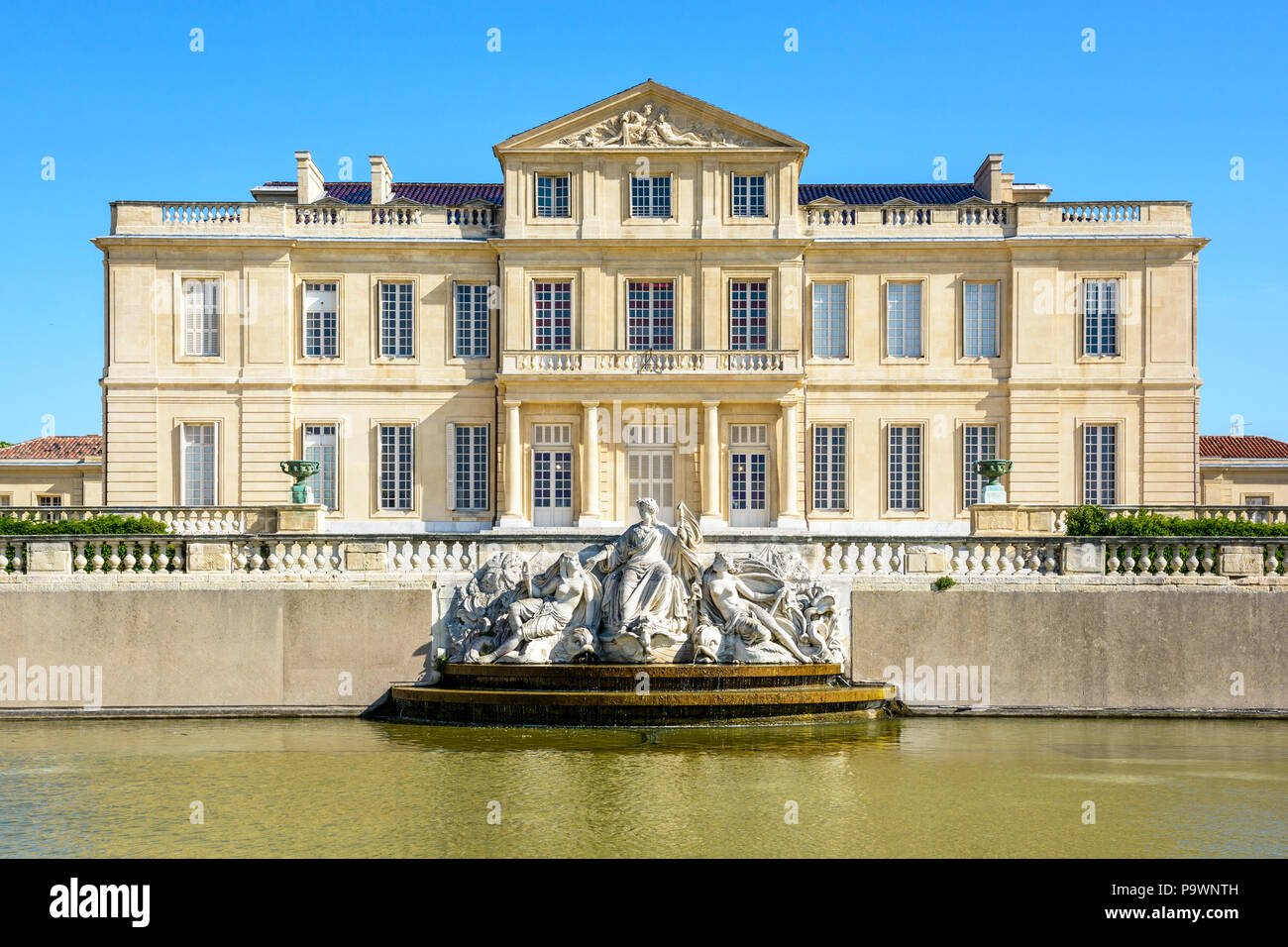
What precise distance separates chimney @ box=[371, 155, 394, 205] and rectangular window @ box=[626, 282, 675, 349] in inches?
346

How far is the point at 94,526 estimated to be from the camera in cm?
2520

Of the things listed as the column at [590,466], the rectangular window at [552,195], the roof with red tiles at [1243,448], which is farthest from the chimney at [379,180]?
the roof with red tiles at [1243,448]

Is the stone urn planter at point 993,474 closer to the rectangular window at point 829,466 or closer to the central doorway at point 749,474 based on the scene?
the central doorway at point 749,474

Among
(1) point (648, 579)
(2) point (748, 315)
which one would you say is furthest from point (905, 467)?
(1) point (648, 579)

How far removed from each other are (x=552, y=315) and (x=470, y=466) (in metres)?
4.92

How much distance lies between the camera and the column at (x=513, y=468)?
3484 centimetres

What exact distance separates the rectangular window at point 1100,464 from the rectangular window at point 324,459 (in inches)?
841

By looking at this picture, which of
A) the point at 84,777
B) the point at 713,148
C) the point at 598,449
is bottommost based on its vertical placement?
the point at 84,777

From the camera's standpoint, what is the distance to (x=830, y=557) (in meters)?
19.7

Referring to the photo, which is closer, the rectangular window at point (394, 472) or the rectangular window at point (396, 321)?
the rectangular window at point (394, 472)

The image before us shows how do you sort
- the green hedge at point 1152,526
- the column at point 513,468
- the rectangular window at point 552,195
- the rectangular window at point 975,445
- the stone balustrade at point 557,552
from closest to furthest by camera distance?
the stone balustrade at point 557,552, the green hedge at point 1152,526, the column at point 513,468, the rectangular window at point 552,195, the rectangular window at point 975,445
